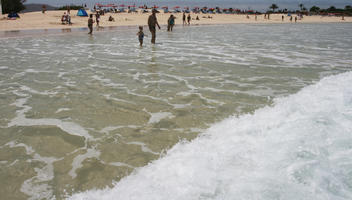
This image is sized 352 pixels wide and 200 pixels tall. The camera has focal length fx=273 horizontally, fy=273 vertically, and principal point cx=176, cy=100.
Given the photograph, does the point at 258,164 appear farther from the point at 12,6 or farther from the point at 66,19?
the point at 12,6

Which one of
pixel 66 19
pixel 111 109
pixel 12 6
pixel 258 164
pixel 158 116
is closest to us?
pixel 258 164

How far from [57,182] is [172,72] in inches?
262

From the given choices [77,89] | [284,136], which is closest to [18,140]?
[77,89]

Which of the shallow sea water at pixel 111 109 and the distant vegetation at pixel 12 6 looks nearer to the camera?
the shallow sea water at pixel 111 109

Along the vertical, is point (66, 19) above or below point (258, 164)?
above

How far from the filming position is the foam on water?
9.62 ft

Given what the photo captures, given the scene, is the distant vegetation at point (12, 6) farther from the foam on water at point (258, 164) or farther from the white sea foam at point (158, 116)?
the foam on water at point (258, 164)

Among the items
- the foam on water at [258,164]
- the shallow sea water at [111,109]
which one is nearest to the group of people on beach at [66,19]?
the shallow sea water at [111,109]

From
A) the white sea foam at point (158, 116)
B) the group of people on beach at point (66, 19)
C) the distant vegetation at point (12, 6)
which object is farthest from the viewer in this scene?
the distant vegetation at point (12, 6)

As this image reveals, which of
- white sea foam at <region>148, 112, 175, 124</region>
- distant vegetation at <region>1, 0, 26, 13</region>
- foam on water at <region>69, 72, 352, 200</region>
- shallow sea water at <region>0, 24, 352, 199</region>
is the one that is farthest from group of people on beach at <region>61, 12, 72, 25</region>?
foam on water at <region>69, 72, 352, 200</region>

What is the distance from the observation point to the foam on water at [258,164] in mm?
2934

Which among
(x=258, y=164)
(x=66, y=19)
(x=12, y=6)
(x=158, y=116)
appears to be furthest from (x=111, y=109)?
(x=12, y=6)

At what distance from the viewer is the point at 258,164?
3447mm

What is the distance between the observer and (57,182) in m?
3.31
